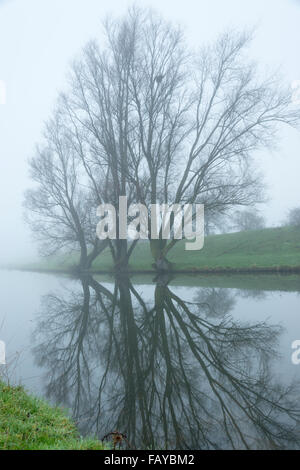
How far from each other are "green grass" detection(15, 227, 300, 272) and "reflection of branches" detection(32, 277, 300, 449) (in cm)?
1245

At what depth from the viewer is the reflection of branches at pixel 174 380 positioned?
3008 mm

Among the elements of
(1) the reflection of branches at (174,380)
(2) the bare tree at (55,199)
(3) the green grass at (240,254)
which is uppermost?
(2) the bare tree at (55,199)

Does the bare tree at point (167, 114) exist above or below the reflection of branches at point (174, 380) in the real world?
above

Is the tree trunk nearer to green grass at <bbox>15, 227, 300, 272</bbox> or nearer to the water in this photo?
green grass at <bbox>15, 227, 300, 272</bbox>

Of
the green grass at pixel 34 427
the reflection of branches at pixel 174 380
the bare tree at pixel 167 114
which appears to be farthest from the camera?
the bare tree at pixel 167 114

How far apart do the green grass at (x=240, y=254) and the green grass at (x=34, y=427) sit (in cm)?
1678

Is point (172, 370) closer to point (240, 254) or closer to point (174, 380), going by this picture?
point (174, 380)

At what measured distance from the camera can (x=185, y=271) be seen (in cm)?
2197

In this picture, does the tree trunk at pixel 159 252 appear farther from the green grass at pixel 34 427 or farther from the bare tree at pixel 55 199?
the green grass at pixel 34 427

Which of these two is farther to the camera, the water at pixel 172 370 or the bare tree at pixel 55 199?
the bare tree at pixel 55 199

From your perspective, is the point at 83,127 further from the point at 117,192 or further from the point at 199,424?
the point at 199,424

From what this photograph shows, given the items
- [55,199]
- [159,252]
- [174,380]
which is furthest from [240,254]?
[174,380]

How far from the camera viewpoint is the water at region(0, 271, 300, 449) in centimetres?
306

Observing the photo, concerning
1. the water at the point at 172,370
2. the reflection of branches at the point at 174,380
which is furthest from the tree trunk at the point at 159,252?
the reflection of branches at the point at 174,380
